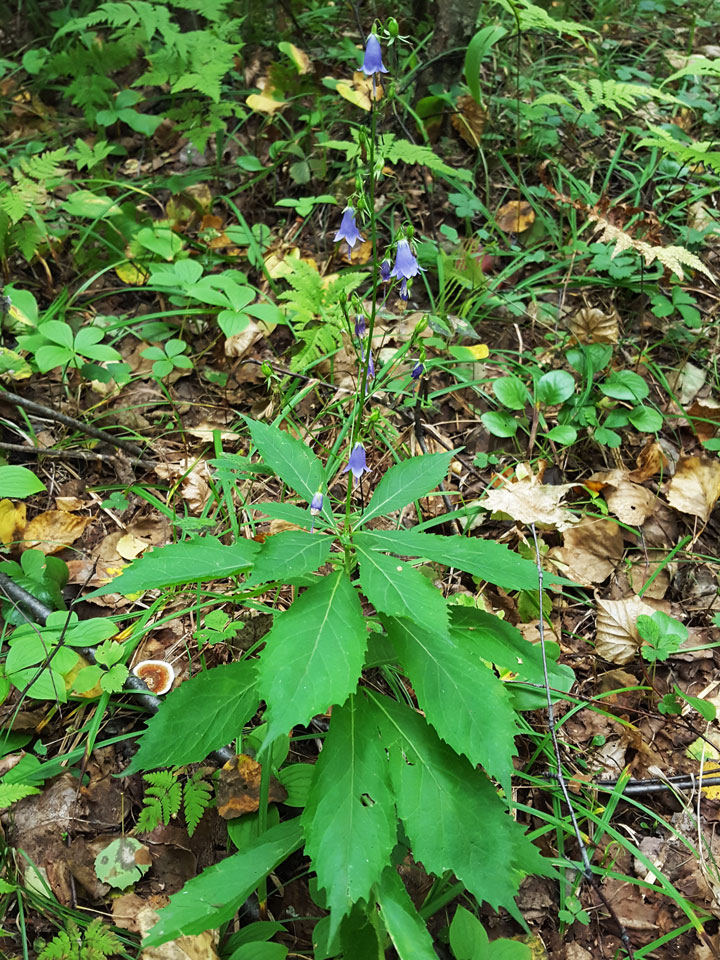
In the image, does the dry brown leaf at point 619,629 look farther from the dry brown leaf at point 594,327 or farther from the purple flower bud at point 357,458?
the dry brown leaf at point 594,327

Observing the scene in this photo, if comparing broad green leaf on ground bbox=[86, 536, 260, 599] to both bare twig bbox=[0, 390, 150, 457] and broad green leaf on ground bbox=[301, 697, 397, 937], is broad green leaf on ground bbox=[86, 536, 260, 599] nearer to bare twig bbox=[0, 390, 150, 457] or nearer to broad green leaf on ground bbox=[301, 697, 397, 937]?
broad green leaf on ground bbox=[301, 697, 397, 937]

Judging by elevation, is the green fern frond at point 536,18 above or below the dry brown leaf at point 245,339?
above

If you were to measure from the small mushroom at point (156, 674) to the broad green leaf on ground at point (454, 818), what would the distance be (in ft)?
2.95

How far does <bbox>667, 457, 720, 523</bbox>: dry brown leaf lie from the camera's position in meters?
2.79

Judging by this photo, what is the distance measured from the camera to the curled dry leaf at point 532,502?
104 inches

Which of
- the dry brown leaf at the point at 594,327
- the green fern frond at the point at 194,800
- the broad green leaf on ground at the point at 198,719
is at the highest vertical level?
the broad green leaf on ground at the point at 198,719

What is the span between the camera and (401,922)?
156cm

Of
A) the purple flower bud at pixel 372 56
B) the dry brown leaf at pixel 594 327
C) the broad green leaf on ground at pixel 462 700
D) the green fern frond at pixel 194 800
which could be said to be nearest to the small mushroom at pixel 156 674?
the green fern frond at pixel 194 800

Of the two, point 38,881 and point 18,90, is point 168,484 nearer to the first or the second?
point 38,881

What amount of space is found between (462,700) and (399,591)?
0.33 metres

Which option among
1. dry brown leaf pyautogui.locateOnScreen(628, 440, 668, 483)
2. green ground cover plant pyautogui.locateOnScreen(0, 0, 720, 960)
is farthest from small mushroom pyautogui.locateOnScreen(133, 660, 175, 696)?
dry brown leaf pyautogui.locateOnScreen(628, 440, 668, 483)

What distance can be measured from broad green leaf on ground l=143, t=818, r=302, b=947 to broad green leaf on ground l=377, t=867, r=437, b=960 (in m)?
0.25

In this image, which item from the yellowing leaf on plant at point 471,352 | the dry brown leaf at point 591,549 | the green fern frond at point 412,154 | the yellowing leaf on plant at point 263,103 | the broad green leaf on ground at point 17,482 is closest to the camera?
the broad green leaf on ground at point 17,482

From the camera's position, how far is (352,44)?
440 cm
